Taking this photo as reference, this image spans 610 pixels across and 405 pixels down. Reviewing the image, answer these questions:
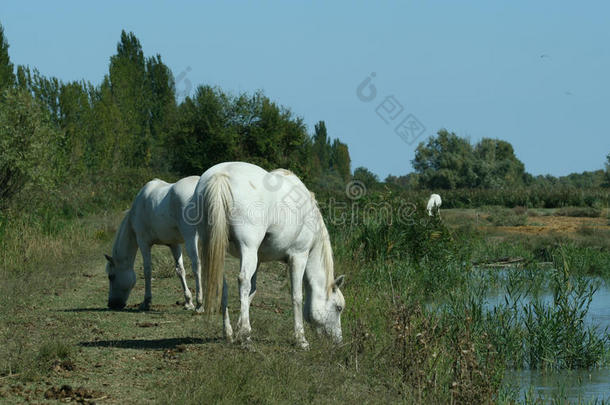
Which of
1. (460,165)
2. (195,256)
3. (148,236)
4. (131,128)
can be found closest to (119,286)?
(148,236)

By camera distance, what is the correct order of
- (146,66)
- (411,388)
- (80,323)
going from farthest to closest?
(146,66) < (80,323) < (411,388)

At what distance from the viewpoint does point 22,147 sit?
56.3 feet

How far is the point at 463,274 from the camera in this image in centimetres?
1477

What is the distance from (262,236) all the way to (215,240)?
1.56ft

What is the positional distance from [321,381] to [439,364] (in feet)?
7.50

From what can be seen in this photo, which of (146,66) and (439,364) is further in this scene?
(146,66)

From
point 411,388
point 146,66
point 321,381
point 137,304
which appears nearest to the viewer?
point 321,381

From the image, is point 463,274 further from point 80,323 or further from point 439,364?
point 80,323

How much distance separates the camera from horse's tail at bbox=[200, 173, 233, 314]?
21.7ft

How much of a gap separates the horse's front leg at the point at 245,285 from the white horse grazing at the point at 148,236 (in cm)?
278

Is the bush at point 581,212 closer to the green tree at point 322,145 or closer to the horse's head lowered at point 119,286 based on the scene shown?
the horse's head lowered at point 119,286

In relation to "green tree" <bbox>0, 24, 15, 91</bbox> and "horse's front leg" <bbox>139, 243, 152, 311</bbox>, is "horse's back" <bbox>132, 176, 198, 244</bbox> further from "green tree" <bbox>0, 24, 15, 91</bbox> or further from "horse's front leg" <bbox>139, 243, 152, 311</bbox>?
"green tree" <bbox>0, 24, 15, 91</bbox>

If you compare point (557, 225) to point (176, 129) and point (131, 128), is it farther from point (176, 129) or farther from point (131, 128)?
point (131, 128)

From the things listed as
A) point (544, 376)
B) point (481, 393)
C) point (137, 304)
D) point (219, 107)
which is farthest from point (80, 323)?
point (219, 107)
